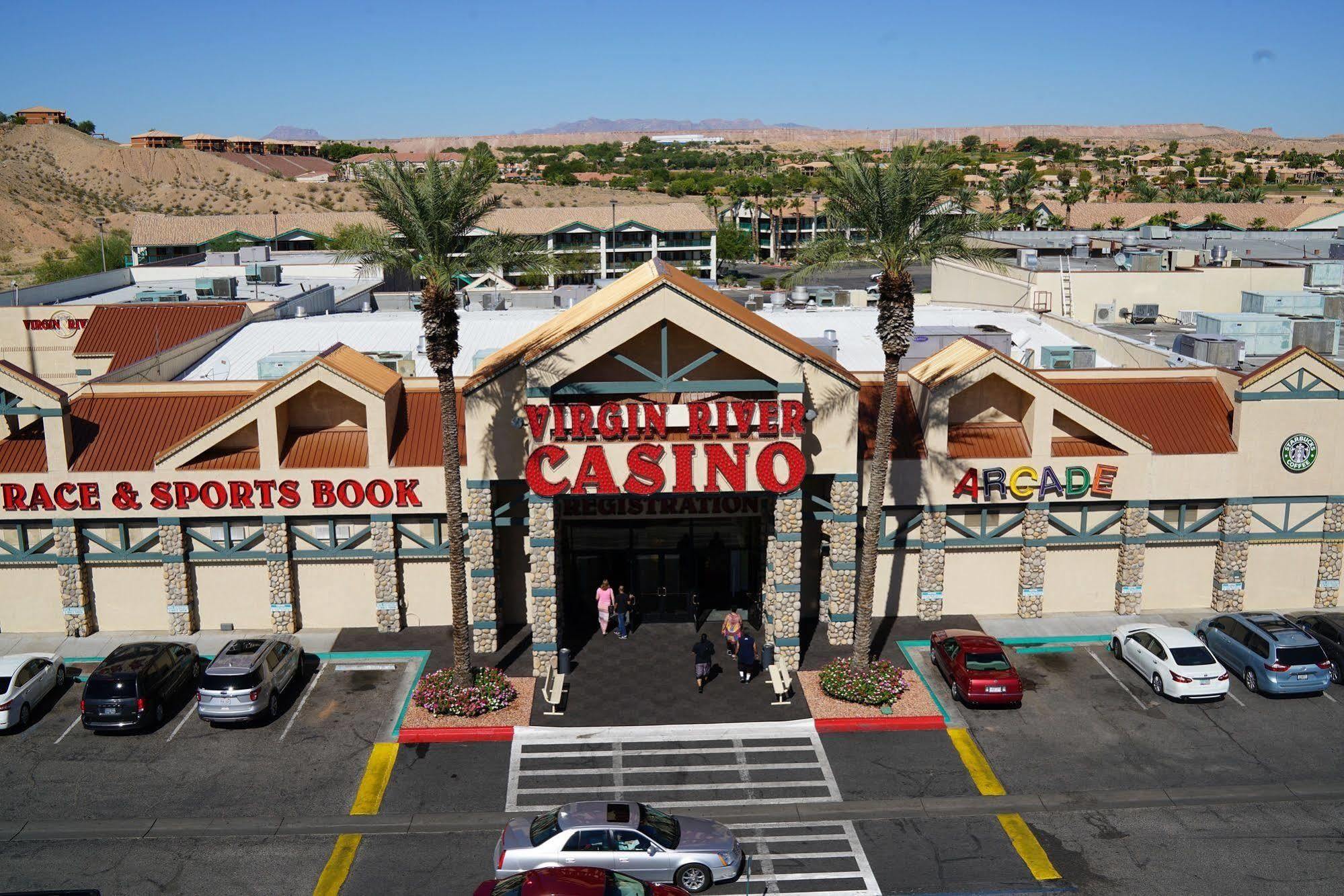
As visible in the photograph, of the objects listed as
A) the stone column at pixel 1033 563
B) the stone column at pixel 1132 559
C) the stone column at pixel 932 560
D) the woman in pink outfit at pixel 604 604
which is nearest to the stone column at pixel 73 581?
the woman in pink outfit at pixel 604 604

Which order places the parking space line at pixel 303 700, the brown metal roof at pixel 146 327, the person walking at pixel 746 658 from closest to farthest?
the parking space line at pixel 303 700 < the person walking at pixel 746 658 < the brown metal roof at pixel 146 327

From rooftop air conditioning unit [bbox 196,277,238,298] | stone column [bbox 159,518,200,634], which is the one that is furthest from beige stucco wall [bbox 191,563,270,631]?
rooftop air conditioning unit [bbox 196,277,238,298]

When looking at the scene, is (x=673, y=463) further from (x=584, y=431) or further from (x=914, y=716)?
(x=914, y=716)

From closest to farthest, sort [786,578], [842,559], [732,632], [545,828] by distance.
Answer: [545,828] < [786,578] < [732,632] < [842,559]

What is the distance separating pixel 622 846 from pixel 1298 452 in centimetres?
2734

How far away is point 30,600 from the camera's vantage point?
3812 centimetres

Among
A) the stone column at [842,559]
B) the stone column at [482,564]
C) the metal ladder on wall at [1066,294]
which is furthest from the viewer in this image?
the metal ladder on wall at [1066,294]

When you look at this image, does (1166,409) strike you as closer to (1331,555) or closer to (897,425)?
(1331,555)

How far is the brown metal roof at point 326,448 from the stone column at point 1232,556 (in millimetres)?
28428

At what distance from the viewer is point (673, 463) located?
33281mm

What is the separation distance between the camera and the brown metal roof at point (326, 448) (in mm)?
37312

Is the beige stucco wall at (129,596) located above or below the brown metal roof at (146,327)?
below

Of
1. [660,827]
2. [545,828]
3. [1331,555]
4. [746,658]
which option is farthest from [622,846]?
[1331,555]

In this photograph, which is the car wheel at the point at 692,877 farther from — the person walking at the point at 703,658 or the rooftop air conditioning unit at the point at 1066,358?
the rooftop air conditioning unit at the point at 1066,358
